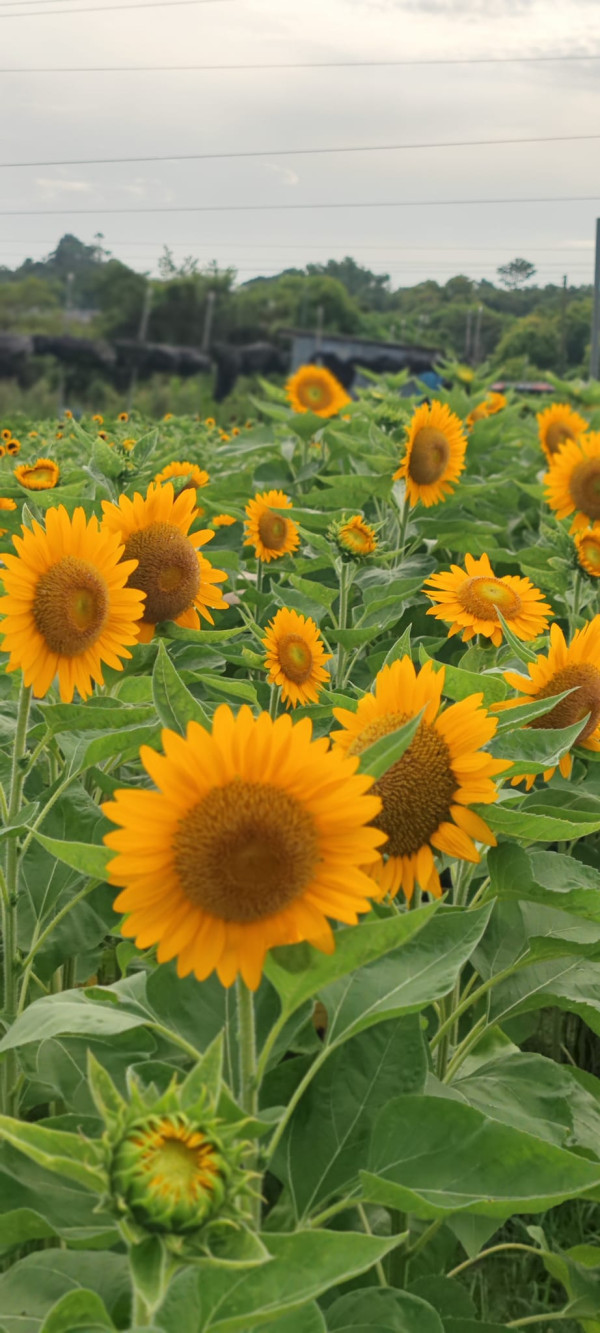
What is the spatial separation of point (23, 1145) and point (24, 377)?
32.6 m

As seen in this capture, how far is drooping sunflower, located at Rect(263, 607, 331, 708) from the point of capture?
6.20ft

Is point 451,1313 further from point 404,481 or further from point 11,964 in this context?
point 404,481

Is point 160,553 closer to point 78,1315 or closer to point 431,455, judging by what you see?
point 78,1315

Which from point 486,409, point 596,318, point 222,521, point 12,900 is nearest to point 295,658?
point 12,900

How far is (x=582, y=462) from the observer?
3197mm

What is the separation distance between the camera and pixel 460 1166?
106 centimetres

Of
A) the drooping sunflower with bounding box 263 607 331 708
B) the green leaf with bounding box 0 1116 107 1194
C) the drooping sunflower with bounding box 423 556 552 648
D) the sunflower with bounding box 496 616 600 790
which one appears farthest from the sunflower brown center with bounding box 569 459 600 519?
the green leaf with bounding box 0 1116 107 1194

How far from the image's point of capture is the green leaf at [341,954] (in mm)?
924

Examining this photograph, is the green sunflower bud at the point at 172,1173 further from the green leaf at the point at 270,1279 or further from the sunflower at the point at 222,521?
the sunflower at the point at 222,521

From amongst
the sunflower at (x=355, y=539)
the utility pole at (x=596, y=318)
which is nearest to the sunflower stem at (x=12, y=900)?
the sunflower at (x=355, y=539)

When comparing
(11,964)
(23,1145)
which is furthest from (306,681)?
(23,1145)

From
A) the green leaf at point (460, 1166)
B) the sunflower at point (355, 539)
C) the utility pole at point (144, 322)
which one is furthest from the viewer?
the utility pole at point (144, 322)

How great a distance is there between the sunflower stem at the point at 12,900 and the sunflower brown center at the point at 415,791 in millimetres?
439

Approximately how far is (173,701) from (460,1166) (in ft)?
1.56
